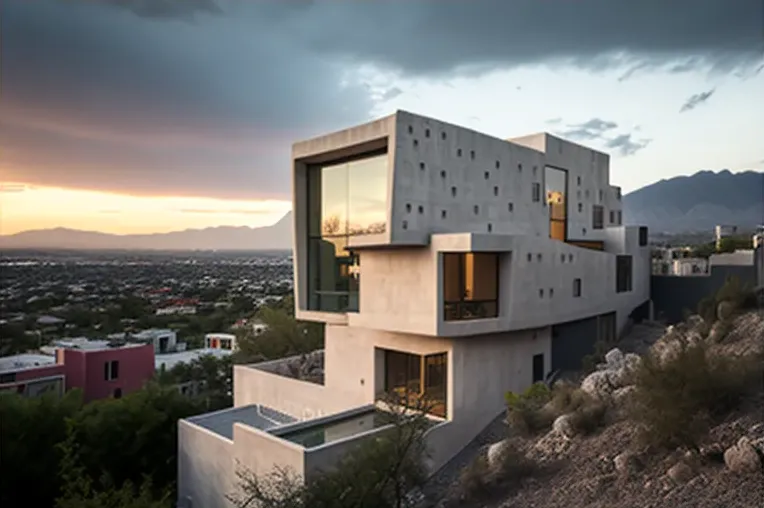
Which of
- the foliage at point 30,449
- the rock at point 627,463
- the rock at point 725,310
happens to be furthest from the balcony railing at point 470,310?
the foliage at point 30,449

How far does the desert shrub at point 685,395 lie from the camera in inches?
277

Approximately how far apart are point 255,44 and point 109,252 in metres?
14.2

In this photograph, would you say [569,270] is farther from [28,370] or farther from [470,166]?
[28,370]

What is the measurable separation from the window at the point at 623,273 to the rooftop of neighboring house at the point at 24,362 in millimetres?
20700

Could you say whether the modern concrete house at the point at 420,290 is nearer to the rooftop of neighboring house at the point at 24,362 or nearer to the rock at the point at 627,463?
the rock at the point at 627,463

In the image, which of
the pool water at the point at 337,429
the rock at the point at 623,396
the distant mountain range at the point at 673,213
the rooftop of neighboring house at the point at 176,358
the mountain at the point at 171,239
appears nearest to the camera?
the rock at the point at 623,396

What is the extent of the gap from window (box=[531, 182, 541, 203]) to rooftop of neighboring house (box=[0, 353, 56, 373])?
1902cm

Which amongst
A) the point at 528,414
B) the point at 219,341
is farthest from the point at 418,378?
the point at 219,341

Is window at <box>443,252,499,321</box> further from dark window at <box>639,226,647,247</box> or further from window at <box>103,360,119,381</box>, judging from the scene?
window at <box>103,360,119,381</box>

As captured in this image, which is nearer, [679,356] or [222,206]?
[679,356]

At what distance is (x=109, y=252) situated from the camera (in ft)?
69.9

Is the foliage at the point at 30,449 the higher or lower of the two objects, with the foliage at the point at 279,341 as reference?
lower

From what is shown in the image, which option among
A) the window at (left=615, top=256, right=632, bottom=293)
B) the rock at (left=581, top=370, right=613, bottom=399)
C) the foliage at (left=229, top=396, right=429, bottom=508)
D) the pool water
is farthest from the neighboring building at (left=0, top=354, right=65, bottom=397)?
the window at (left=615, top=256, right=632, bottom=293)

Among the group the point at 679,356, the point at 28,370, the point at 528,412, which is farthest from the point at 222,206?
the point at 679,356
